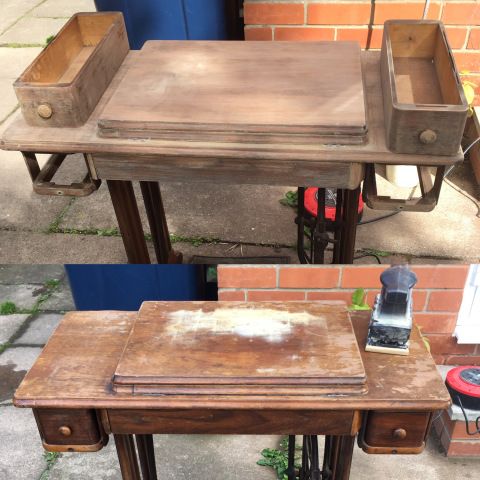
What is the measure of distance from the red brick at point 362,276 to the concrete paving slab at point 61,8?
13.1 feet

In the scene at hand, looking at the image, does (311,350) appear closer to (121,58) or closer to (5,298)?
(121,58)

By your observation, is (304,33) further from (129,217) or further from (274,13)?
(129,217)

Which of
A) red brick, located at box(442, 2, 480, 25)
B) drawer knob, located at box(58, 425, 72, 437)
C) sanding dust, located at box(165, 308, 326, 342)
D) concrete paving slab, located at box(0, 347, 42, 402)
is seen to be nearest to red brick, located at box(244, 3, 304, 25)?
red brick, located at box(442, 2, 480, 25)

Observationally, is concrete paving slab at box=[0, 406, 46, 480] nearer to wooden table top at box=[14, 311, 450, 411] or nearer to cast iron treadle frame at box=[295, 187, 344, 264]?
wooden table top at box=[14, 311, 450, 411]

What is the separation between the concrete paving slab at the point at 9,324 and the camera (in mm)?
3116

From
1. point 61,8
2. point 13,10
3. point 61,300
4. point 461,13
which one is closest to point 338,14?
point 461,13

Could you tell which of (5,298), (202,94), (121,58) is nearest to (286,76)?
(202,94)

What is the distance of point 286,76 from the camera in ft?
5.20

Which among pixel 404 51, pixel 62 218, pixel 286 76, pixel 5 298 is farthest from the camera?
pixel 5 298

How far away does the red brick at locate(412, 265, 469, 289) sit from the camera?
218 cm

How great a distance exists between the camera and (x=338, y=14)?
2.46 metres

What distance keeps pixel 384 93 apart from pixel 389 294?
1.94 ft

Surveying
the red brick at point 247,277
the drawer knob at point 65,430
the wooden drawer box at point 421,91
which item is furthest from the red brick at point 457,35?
the drawer knob at point 65,430

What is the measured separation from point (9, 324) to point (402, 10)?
9.03 ft
